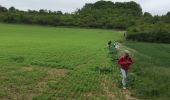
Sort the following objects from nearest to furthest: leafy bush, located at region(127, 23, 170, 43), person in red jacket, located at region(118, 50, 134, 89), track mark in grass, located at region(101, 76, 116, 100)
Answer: track mark in grass, located at region(101, 76, 116, 100), person in red jacket, located at region(118, 50, 134, 89), leafy bush, located at region(127, 23, 170, 43)

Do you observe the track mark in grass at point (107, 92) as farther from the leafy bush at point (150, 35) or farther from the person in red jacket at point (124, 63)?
the leafy bush at point (150, 35)

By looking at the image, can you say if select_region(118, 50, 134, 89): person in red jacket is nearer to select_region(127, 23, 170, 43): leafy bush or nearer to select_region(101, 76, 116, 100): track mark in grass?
select_region(101, 76, 116, 100): track mark in grass

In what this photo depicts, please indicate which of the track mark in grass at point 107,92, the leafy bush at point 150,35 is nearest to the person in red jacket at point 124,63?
the track mark in grass at point 107,92

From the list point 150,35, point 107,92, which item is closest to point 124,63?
point 107,92

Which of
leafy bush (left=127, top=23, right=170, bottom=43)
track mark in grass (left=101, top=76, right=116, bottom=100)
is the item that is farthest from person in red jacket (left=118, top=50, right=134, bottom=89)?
leafy bush (left=127, top=23, right=170, bottom=43)

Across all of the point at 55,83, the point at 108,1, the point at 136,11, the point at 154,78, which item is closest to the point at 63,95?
the point at 55,83

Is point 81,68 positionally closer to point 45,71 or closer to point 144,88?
point 45,71

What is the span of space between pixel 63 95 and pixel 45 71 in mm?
7813

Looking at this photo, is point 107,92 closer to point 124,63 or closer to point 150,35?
point 124,63

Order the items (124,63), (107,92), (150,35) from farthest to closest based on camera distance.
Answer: (150,35) → (124,63) → (107,92)

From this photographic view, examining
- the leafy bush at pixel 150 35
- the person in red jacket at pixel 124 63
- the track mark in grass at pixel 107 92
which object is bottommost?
the leafy bush at pixel 150 35

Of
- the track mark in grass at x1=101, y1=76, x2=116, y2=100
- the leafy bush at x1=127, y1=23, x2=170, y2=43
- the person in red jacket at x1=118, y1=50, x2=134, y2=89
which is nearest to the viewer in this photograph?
the track mark in grass at x1=101, y1=76, x2=116, y2=100

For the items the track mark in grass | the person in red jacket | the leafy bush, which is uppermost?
the person in red jacket

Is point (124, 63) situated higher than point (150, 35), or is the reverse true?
point (124, 63)
